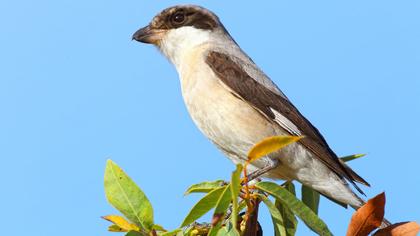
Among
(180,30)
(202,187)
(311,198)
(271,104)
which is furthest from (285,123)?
(202,187)

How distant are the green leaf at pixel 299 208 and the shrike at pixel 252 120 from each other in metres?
1.63

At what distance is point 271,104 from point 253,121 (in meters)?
0.30

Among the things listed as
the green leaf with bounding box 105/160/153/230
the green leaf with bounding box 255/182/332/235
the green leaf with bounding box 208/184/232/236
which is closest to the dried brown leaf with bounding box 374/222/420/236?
the green leaf with bounding box 255/182/332/235

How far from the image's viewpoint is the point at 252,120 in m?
5.00

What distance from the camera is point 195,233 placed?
3.29 metres

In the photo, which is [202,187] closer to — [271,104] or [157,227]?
[157,227]

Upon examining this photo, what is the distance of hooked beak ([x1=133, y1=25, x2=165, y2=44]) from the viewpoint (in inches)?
232

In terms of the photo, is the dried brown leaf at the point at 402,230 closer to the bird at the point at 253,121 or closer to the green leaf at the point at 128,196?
the green leaf at the point at 128,196

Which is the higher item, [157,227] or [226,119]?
A: [226,119]

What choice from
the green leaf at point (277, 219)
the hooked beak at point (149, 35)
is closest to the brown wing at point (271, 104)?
the hooked beak at point (149, 35)

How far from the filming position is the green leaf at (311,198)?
439cm

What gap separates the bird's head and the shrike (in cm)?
22

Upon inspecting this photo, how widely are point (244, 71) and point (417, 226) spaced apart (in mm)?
2650

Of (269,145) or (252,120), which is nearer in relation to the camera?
(269,145)
